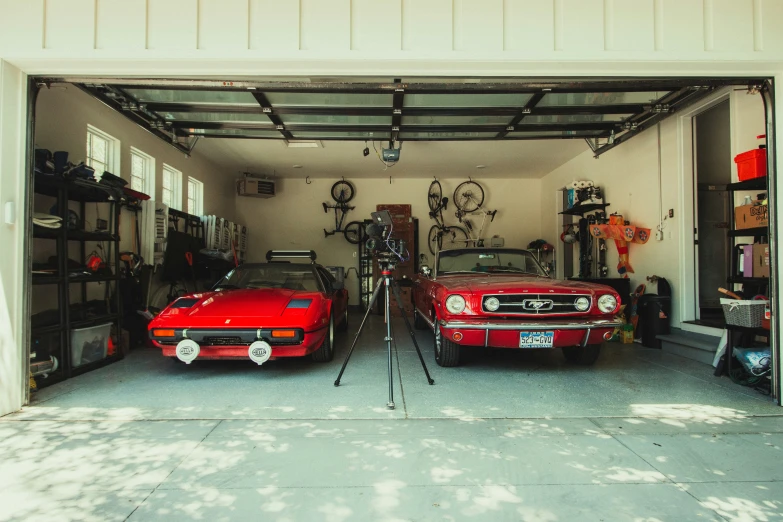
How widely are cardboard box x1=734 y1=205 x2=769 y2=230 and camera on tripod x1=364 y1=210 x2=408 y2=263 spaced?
3374 millimetres

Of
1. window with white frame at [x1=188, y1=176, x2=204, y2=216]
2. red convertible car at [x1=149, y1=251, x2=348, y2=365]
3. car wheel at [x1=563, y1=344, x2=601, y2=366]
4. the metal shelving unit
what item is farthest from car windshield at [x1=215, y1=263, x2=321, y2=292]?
window with white frame at [x1=188, y1=176, x2=204, y2=216]

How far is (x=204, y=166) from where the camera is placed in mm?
8773

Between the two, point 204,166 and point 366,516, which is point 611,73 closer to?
point 366,516

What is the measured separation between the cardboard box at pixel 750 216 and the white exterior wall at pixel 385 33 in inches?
54.4

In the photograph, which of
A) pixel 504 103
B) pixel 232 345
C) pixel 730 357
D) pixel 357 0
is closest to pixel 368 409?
pixel 232 345

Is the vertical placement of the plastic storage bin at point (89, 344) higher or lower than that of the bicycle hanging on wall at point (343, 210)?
lower

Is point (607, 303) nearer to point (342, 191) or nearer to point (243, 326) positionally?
point (243, 326)

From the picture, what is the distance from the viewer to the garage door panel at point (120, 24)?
10.3ft

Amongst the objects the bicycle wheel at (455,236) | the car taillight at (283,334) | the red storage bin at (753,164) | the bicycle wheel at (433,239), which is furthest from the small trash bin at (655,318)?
the bicycle wheel at (433,239)

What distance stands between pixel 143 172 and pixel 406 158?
5.06 metres

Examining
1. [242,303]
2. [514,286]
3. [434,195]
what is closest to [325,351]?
[242,303]

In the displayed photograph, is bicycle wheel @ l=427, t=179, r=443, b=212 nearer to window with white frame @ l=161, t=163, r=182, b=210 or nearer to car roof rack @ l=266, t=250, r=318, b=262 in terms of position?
car roof rack @ l=266, t=250, r=318, b=262

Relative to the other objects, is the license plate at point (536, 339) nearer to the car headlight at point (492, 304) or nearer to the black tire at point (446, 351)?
the car headlight at point (492, 304)

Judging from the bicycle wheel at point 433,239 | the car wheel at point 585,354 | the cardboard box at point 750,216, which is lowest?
the car wheel at point 585,354
